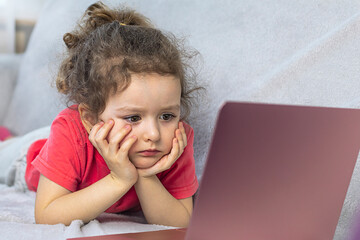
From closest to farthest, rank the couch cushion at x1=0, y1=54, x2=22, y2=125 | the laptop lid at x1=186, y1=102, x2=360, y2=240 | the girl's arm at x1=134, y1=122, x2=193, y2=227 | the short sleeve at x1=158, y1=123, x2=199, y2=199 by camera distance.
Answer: the laptop lid at x1=186, y1=102, x2=360, y2=240 → the girl's arm at x1=134, y1=122, x2=193, y2=227 → the short sleeve at x1=158, y1=123, x2=199, y2=199 → the couch cushion at x1=0, y1=54, x2=22, y2=125

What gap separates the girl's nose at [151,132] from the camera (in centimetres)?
89

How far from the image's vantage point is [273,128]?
0.61 meters

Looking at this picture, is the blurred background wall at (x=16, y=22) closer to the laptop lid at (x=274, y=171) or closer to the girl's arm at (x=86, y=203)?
the girl's arm at (x=86, y=203)

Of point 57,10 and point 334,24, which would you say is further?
point 57,10

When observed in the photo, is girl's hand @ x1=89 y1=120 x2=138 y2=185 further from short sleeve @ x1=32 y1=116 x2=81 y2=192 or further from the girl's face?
short sleeve @ x1=32 y1=116 x2=81 y2=192

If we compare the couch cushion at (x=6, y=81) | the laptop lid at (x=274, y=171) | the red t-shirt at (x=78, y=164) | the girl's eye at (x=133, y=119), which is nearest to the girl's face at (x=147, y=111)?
the girl's eye at (x=133, y=119)

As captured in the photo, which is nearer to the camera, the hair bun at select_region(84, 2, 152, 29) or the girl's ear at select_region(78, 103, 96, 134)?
the girl's ear at select_region(78, 103, 96, 134)

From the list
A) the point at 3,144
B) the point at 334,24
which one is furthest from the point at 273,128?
the point at 3,144

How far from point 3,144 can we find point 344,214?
1.17 metres

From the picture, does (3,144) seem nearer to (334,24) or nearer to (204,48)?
(204,48)

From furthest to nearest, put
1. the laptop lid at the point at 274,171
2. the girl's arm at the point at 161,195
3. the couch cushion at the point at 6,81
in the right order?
the couch cushion at the point at 6,81
the girl's arm at the point at 161,195
the laptop lid at the point at 274,171

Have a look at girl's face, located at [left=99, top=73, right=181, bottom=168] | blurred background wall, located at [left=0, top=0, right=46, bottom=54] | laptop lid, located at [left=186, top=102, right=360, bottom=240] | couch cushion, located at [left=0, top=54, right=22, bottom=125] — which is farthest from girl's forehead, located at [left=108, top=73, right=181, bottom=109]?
blurred background wall, located at [left=0, top=0, right=46, bottom=54]

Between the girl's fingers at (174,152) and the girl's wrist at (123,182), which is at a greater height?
the girl's fingers at (174,152)

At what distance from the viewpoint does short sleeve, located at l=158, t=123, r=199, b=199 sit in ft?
3.63
